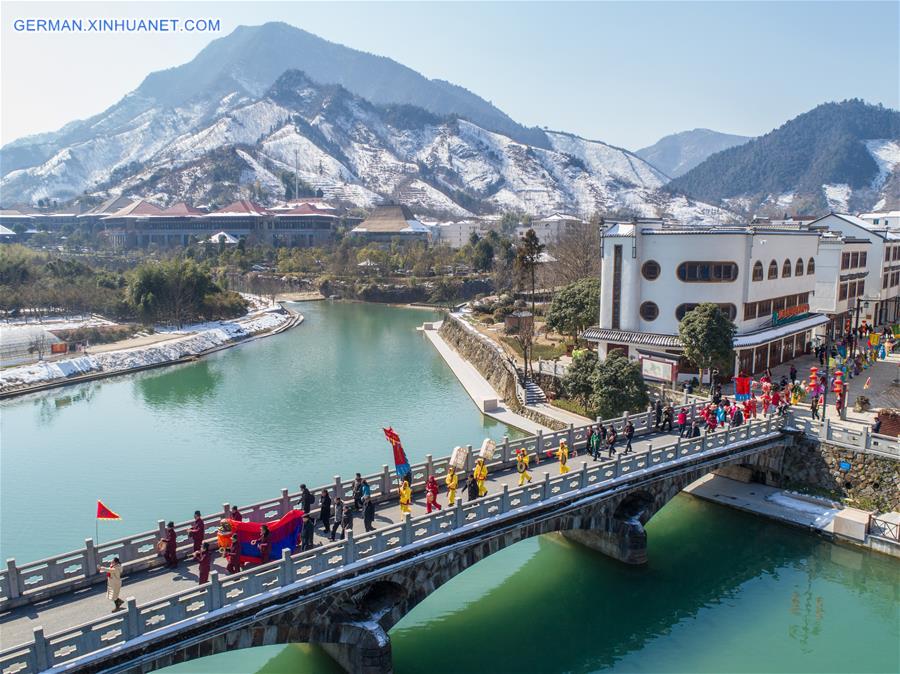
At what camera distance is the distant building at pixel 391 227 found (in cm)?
13250

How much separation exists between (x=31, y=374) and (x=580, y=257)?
43145 mm

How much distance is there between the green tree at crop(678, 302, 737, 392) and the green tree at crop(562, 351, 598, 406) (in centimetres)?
430

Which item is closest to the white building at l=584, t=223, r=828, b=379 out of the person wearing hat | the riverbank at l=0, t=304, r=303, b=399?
the person wearing hat

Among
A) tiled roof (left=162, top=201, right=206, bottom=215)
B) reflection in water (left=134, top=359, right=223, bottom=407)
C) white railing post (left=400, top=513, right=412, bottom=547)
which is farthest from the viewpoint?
tiled roof (left=162, top=201, right=206, bottom=215)

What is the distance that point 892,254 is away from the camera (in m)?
52.1

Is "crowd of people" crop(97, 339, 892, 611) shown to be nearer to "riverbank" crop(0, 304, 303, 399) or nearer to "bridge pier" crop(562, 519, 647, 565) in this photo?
"bridge pier" crop(562, 519, 647, 565)

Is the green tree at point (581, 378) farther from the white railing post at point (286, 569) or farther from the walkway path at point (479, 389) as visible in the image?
the white railing post at point (286, 569)

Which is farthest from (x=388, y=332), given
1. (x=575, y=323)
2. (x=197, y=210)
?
(x=197, y=210)

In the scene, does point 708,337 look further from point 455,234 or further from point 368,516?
point 455,234

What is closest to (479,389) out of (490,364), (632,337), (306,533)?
(490,364)

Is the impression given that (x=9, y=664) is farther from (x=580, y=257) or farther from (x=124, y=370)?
(x=580, y=257)

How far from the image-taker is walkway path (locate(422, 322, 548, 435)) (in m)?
35.6

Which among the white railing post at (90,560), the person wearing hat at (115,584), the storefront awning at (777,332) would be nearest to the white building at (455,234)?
the storefront awning at (777,332)

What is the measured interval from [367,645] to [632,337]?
24.1 m
